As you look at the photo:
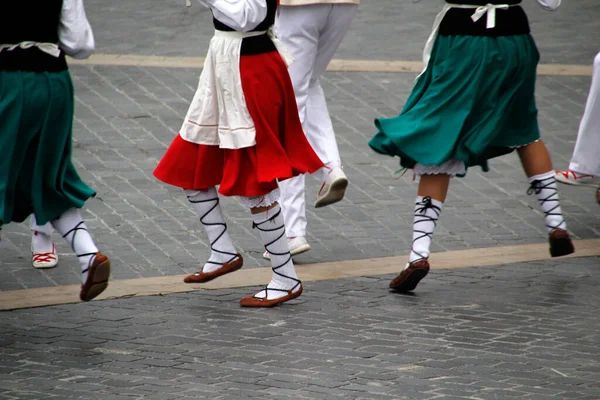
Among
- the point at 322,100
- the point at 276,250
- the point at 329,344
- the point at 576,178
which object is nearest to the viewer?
the point at 329,344

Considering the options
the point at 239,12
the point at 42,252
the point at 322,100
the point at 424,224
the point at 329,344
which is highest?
the point at 239,12

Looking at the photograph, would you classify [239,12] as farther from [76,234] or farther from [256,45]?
[76,234]

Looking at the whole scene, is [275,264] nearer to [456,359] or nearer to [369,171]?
[456,359]

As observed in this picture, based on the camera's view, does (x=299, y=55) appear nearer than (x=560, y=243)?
No

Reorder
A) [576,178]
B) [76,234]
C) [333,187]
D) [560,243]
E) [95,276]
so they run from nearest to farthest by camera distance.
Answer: [95,276] < [76,234] < [560,243] < [333,187] < [576,178]

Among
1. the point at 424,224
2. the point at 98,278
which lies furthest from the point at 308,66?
the point at 98,278

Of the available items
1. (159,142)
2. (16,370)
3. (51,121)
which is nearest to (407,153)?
(51,121)

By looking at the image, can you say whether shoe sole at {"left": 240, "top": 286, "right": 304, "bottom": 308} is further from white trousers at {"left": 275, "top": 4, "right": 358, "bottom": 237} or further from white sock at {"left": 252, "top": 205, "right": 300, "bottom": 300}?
white trousers at {"left": 275, "top": 4, "right": 358, "bottom": 237}

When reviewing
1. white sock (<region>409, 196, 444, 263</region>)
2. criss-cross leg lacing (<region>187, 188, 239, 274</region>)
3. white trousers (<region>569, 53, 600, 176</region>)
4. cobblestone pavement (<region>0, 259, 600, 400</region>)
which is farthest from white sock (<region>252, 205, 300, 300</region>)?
white trousers (<region>569, 53, 600, 176</region>)

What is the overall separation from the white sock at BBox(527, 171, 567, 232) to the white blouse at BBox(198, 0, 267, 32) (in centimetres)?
199

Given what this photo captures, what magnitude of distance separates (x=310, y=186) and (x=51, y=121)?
316 cm

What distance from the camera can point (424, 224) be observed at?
629cm

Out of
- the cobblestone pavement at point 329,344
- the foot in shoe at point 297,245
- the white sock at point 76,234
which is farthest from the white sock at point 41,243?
the foot in shoe at point 297,245

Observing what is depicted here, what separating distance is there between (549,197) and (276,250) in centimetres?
170
